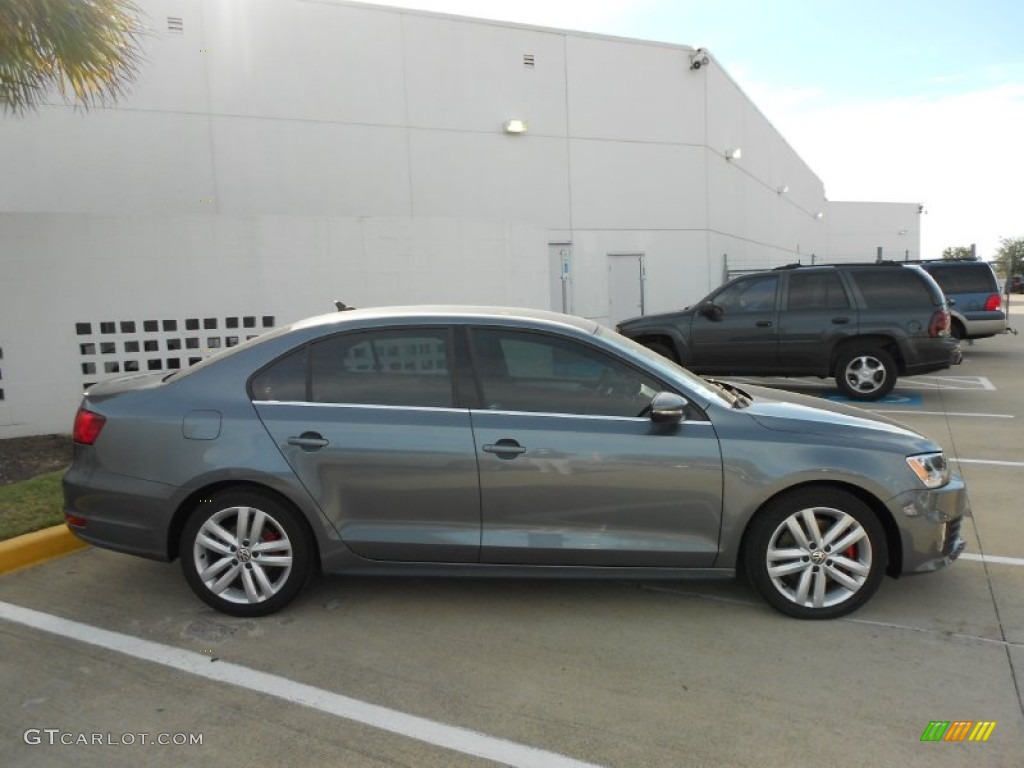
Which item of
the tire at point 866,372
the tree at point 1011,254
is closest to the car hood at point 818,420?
the tire at point 866,372


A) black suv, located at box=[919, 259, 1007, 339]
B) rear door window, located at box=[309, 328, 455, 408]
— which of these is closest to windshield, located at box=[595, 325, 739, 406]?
rear door window, located at box=[309, 328, 455, 408]

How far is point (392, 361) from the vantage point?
3.94m

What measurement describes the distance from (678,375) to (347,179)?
11.0m

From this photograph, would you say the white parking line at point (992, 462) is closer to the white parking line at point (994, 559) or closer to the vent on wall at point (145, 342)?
the white parking line at point (994, 559)

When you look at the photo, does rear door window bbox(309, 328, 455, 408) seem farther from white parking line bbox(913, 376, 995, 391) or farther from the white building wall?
white parking line bbox(913, 376, 995, 391)

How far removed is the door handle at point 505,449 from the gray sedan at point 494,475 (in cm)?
1

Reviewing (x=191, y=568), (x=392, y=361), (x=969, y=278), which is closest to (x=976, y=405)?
(x=969, y=278)

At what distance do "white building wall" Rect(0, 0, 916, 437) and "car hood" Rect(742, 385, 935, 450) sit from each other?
6.70 metres

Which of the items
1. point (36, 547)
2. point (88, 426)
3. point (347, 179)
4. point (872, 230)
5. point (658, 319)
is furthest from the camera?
point (872, 230)

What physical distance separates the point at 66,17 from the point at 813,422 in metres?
6.29

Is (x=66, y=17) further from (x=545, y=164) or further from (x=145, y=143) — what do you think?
(x=545, y=164)

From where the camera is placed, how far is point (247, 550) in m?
3.82

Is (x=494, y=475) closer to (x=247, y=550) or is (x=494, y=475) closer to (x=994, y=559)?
(x=247, y=550)

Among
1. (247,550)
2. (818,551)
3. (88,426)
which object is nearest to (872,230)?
(818,551)
